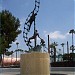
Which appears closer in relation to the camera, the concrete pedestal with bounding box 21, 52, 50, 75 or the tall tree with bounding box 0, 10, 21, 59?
the concrete pedestal with bounding box 21, 52, 50, 75

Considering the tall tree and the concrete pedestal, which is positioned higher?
the tall tree

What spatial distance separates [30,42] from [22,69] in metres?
2.28

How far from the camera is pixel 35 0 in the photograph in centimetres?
1364

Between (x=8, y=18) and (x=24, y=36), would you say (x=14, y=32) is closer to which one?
(x=8, y=18)

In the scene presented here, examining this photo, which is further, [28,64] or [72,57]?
[72,57]

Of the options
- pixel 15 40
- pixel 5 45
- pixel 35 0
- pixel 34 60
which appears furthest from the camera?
pixel 15 40

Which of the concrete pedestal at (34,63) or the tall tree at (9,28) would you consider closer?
the concrete pedestal at (34,63)

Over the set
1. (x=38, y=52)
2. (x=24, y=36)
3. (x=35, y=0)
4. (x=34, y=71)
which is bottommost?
(x=34, y=71)

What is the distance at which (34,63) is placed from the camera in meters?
11.6

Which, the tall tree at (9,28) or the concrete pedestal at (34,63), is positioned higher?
the tall tree at (9,28)

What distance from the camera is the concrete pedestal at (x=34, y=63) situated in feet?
38.1

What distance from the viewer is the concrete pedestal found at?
11.6m

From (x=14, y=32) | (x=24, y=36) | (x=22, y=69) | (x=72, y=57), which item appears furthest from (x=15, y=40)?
(x=22, y=69)

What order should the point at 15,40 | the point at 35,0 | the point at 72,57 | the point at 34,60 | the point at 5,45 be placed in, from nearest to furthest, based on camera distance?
the point at 34,60 → the point at 35,0 → the point at 5,45 → the point at 15,40 → the point at 72,57
